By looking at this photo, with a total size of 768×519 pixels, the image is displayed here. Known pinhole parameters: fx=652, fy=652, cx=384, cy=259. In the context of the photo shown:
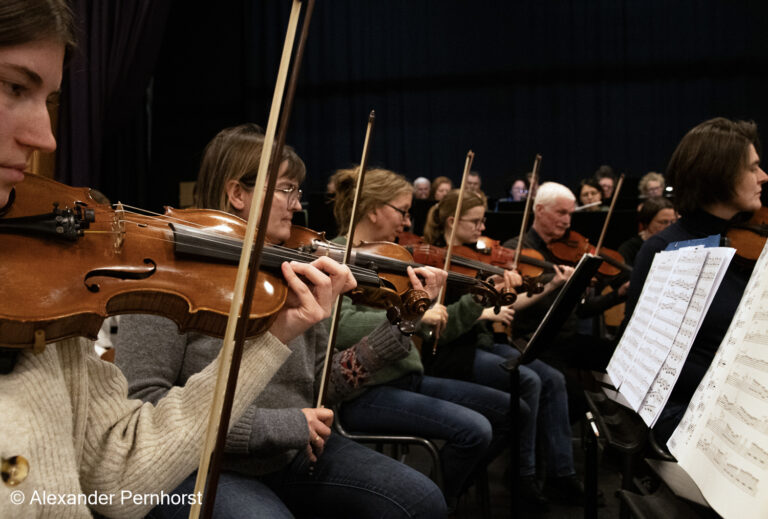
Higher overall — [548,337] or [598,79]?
[598,79]

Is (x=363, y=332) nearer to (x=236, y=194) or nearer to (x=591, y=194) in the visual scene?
(x=236, y=194)

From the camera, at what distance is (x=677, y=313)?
122cm

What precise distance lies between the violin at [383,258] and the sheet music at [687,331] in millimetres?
884

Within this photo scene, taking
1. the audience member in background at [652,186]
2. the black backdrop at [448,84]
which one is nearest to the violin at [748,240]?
the audience member in background at [652,186]

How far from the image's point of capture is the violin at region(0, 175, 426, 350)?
0.84m

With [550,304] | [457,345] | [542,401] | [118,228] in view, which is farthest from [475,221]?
[118,228]

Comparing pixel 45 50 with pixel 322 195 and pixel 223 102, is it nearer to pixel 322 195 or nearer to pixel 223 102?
pixel 322 195

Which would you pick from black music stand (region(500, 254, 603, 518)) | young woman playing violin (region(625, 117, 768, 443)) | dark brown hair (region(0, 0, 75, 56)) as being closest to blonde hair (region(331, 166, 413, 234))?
black music stand (region(500, 254, 603, 518))

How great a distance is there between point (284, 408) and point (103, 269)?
23.6 inches

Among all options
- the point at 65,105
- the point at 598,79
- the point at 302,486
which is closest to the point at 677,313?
the point at 302,486

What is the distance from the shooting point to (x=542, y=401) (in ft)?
9.41

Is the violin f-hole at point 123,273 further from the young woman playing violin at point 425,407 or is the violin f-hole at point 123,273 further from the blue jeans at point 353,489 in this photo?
the young woman playing violin at point 425,407

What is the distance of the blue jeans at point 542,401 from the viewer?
264 centimetres

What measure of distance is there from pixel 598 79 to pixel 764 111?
1.90 m
